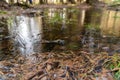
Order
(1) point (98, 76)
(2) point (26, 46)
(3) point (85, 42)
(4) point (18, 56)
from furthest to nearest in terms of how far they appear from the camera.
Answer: (3) point (85, 42)
(2) point (26, 46)
(4) point (18, 56)
(1) point (98, 76)

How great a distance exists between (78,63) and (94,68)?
0.35 meters

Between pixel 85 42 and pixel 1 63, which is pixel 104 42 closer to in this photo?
pixel 85 42

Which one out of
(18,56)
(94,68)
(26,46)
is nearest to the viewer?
(94,68)

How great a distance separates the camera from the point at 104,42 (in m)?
4.78

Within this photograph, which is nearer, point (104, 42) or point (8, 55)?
point (8, 55)

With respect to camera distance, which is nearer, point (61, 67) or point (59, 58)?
point (61, 67)

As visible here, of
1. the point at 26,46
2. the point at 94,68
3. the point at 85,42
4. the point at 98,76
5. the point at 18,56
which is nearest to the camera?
the point at 98,76

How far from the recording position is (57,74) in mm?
2861

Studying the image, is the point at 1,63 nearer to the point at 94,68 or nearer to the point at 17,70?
the point at 17,70

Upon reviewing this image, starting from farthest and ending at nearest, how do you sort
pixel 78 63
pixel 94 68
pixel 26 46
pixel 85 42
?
1. pixel 85 42
2. pixel 26 46
3. pixel 78 63
4. pixel 94 68

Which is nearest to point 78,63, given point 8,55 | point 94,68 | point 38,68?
point 94,68

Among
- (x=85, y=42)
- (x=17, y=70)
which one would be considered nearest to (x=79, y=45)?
(x=85, y=42)

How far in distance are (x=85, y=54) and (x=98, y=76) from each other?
983 millimetres

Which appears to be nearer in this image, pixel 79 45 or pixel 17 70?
pixel 17 70
